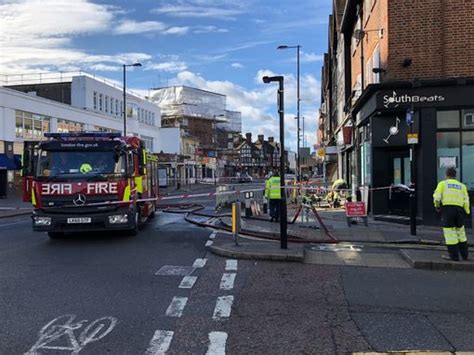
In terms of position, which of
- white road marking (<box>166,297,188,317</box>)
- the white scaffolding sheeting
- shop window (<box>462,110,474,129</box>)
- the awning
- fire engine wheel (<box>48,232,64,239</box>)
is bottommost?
white road marking (<box>166,297,188,317</box>)

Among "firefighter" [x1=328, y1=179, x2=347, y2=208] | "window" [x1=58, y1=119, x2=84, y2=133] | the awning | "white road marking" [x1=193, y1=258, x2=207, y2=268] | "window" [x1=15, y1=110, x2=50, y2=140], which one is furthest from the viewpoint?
"window" [x1=58, y1=119, x2=84, y2=133]

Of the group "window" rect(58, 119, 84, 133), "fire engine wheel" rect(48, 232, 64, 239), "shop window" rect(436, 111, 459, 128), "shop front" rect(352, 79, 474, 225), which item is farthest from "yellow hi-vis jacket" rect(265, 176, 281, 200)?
"window" rect(58, 119, 84, 133)

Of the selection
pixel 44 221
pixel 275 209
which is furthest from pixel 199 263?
pixel 275 209

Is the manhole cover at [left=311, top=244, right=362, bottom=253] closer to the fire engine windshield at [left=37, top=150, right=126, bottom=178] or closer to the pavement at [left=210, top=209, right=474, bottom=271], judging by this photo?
the pavement at [left=210, top=209, right=474, bottom=271]

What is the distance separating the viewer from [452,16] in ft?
49.9

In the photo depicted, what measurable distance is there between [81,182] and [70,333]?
7.09 metres

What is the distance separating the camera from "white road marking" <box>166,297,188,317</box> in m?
6.24

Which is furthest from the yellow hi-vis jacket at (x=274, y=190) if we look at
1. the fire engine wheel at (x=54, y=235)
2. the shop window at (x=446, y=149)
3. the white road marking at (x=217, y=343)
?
the white road marking at (x=217, y=343)

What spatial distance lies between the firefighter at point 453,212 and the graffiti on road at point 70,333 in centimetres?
641

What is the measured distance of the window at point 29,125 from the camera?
3906cm

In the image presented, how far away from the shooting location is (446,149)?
15352mm

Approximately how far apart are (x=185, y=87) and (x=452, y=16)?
82127mm

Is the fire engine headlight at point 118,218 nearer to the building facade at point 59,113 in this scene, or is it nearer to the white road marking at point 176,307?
the white road marking at point 176,307

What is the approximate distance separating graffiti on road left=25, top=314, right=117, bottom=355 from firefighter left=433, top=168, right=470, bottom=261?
641 cm
